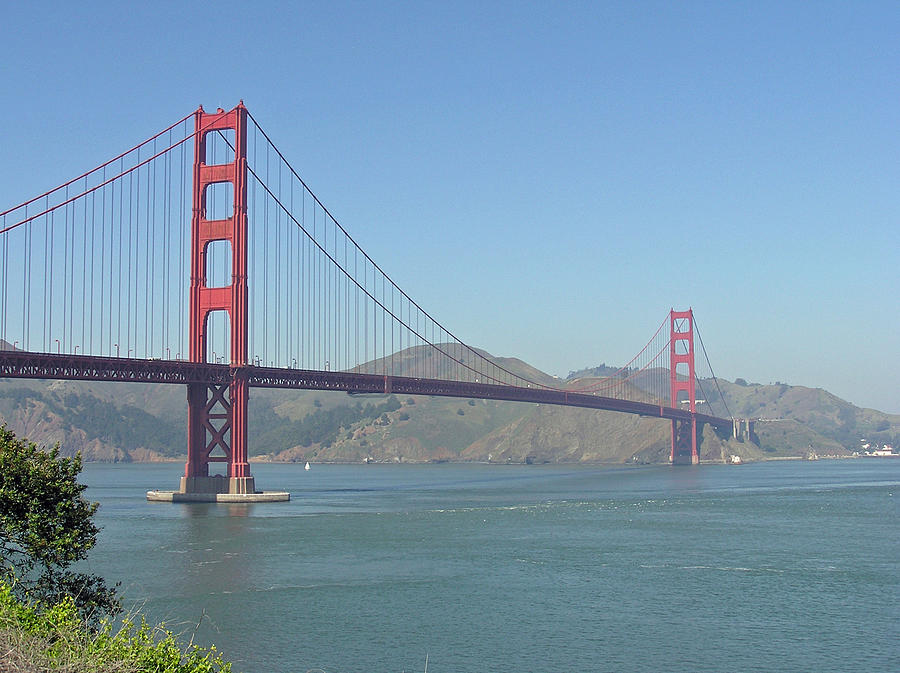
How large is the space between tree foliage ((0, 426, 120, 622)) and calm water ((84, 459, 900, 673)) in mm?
4632

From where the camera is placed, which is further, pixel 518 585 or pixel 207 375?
pixel 207 375

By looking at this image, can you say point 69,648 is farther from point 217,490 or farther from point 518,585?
point 217,490

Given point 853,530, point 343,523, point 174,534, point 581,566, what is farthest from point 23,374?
point 853,530

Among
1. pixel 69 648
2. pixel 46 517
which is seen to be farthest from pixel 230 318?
pixel 69 648

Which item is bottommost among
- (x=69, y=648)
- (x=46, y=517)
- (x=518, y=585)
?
(x=518, y=585)

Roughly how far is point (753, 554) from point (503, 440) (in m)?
145

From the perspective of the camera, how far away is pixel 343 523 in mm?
50688

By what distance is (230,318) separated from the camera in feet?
198

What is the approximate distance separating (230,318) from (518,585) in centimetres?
3230

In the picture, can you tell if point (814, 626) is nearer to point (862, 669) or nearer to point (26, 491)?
point (862, 669)

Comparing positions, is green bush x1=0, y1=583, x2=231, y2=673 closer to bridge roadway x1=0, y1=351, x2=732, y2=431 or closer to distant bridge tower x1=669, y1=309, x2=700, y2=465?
bridge roadway x1=0, y1=351, x2=732, y2=431

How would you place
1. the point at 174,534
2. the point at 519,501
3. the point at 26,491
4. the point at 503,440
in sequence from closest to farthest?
the point at 26,491
the point at 174,534
the point at 519,501
the point at 503,440

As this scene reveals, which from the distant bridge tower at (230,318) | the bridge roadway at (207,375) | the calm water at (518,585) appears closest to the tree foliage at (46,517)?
the calm water at (518,585)

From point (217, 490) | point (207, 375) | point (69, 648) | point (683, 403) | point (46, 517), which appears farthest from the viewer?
point (683, 403)
